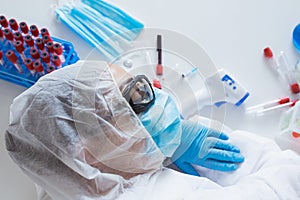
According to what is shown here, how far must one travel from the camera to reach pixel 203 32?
1117 mm

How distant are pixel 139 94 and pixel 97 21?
1.53 feet

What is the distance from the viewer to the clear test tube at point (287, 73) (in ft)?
3.30

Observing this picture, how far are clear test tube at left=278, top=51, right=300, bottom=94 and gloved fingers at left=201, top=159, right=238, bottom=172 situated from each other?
0.30 meters

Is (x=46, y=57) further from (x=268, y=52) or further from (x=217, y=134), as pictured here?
(x=268, y=52)

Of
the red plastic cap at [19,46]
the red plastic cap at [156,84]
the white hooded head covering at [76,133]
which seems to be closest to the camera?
the white hooded head covering at [76,133]

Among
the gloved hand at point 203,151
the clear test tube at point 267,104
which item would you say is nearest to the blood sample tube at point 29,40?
the gloved hand at point 203,151

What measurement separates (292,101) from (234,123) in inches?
6.6

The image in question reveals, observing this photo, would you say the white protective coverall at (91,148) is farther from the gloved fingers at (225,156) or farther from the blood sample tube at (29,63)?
the blood sample tube at (29,63)

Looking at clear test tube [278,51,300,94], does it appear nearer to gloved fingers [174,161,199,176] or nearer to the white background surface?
the white background surface

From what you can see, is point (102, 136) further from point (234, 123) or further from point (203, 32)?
point (203, 32)

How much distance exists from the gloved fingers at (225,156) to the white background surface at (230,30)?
13 centimetres

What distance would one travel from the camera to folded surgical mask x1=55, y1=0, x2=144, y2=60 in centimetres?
108

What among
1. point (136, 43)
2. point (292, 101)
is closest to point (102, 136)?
point (136, 43)

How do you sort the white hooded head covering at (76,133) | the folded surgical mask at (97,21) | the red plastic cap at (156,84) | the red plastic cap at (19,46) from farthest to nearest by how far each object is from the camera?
the folded surgical mask at (97,21) → the red plastic cap at (19,46) → the red plastic cap at (156,84) → the white hooded head covering at (76,133)
